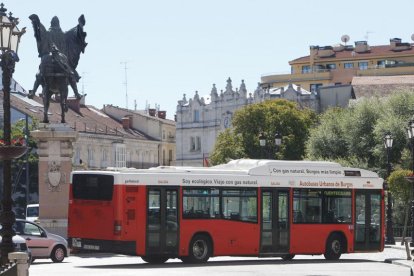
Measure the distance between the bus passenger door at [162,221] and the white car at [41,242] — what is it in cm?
450

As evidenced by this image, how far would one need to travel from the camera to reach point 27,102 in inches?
4660

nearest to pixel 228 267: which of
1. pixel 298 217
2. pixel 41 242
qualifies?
pixel 298 217

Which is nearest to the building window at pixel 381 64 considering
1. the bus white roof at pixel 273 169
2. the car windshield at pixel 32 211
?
the car windshield at pixel 32 211

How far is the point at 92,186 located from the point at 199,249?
3.63 metres

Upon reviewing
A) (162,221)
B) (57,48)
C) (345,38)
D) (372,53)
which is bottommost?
(162,221)

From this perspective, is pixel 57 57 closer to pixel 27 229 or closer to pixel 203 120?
pixel 27 229

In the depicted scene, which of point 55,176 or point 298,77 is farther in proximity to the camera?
point 298,77

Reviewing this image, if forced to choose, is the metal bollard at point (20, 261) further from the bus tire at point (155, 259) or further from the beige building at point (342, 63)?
the beige building at point (342, 63)

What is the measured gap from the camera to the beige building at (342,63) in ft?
453

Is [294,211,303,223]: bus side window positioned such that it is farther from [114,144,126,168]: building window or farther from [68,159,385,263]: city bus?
[114,144,126,168]: building window

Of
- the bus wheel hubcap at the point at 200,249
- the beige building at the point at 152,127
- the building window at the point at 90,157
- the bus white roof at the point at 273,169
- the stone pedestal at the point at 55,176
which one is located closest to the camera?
the bus wheel hubcap at the point at 200,249

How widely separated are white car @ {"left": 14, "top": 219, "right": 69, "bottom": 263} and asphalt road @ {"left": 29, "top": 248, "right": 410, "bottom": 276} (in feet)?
1.09

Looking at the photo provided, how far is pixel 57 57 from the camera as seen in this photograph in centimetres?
4834

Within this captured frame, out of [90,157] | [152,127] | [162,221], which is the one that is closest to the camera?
[162,221]
